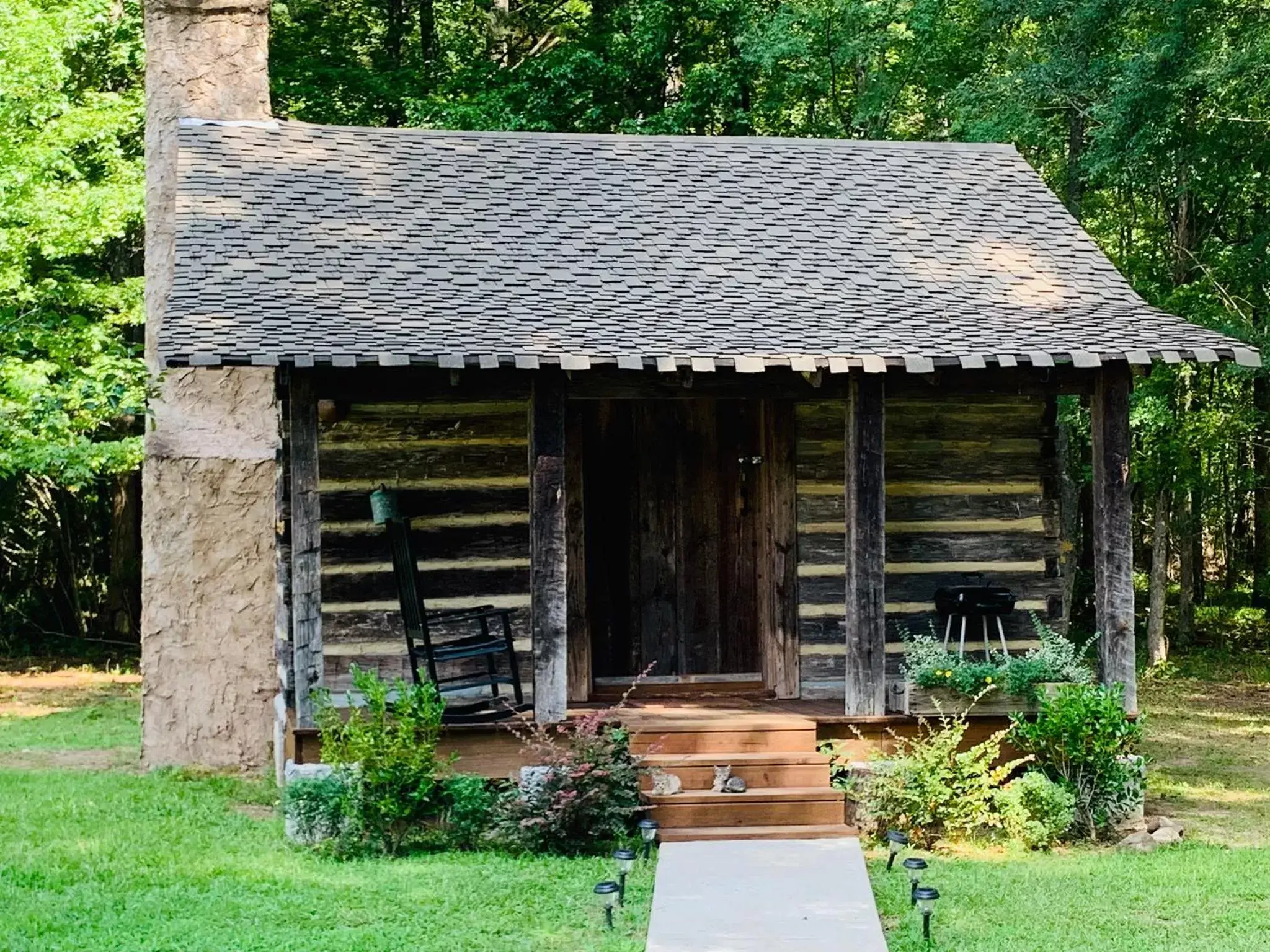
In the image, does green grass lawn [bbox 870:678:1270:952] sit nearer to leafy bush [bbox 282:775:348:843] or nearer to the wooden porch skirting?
the wooden porch skirting

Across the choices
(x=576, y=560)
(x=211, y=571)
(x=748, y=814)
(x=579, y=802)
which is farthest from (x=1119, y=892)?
(x=211, y=571)

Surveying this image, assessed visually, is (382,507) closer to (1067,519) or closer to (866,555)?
(866,555)

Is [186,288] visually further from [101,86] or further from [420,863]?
[101,86]

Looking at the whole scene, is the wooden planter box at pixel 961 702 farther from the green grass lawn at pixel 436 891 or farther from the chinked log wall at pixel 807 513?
the chinked log wall at pixel 807 513

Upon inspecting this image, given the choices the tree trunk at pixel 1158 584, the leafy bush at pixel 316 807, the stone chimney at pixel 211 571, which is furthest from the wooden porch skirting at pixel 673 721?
the tree trunk at pixel 1158 584

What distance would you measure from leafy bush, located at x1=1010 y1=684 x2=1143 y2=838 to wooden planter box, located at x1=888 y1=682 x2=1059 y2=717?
0.12 metres

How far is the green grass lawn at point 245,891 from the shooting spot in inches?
281

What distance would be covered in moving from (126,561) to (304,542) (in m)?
12.8

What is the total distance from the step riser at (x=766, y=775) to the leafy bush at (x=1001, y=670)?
925 mm

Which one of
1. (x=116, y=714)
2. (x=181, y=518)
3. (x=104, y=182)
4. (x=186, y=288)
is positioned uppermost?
(x=104, y=182)

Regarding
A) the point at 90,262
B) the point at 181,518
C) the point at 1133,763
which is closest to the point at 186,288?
Answer: the point at 181,518

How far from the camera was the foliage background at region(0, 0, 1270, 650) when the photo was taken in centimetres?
1498

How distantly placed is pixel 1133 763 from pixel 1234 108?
910 centimetres

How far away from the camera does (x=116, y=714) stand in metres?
16.3
